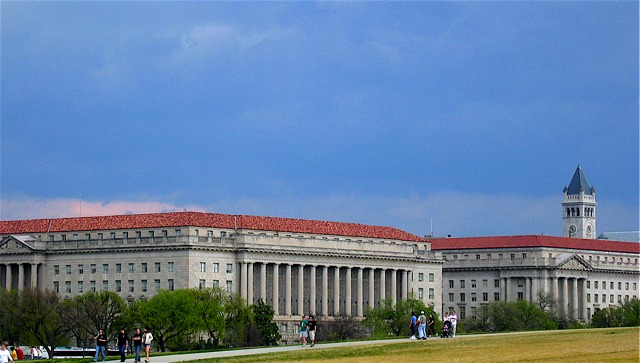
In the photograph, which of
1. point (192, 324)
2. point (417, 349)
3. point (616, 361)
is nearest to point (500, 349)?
point (417, 349)

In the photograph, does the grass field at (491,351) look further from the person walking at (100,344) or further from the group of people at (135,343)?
the person walking at (100,344)

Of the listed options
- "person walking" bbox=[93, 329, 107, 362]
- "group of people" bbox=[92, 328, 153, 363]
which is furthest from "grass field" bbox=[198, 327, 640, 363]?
"person walking" bbox=[93, 329, 107, 362]

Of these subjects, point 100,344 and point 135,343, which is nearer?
point 135,343

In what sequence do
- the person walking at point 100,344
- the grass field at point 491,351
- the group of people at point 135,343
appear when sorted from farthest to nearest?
the person walking at point 100,344 < the group of people at point 135,343 < the grass field at point 491,351

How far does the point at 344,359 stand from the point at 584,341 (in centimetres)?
2185

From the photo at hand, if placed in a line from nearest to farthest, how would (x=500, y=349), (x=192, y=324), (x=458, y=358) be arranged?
1. (x=458, y=358)
2. (x=500, y=349)
3. (x=192, y=324)

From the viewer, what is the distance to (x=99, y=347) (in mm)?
121750

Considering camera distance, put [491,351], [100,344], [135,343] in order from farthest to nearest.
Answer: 1. [100,344]
2. [491,351]
3. [135,343]

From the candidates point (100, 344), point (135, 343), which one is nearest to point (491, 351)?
point (135, 343)

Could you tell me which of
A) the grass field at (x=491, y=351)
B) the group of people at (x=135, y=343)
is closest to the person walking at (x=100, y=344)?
the group of people at (x=135, y=343)

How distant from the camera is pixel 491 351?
11781 cm

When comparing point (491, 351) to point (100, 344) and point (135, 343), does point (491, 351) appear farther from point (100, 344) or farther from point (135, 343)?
point (100, 344)

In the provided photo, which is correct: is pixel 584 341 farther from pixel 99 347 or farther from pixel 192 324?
pixel 192 324

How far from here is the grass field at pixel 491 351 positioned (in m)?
111
